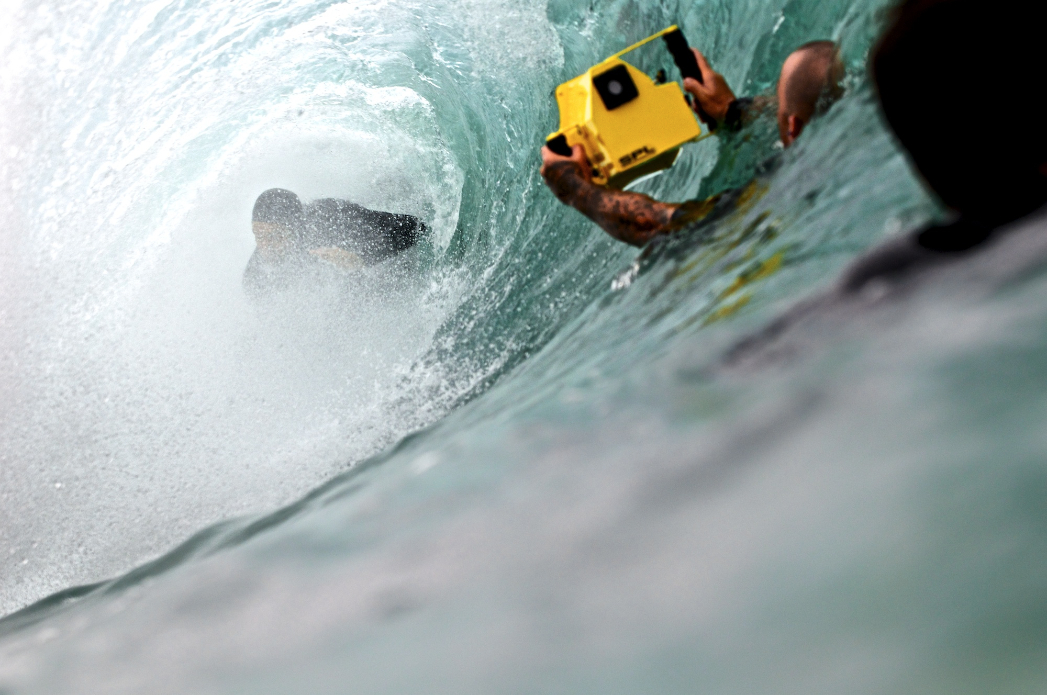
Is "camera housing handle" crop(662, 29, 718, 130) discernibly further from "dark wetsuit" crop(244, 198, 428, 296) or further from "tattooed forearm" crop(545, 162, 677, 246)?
"dark wetsuit" crop(244, 198, 428, 296)

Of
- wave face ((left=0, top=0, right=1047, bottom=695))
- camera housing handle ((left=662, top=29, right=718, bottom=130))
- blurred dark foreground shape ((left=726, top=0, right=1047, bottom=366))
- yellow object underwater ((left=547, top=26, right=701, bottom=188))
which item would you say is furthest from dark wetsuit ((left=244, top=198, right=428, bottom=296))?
blurred dark foreground shape ((left=726, top=0, right=1047, bottom=366))

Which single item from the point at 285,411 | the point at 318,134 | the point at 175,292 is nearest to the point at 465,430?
the point at 285,411

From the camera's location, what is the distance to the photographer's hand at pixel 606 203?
2.40 m

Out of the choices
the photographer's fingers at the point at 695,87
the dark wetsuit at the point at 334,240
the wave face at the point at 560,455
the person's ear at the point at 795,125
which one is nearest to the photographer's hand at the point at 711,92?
the photographer's fingers at the point at 695,87

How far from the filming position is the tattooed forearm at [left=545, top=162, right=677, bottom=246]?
7.87 ft

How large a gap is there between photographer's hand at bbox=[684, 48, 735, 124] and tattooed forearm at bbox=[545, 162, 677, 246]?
0.45 metres

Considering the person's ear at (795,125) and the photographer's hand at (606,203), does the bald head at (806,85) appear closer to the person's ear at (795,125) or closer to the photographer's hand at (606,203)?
the person's ear at (795,125)

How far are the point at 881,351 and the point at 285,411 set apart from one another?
299cm

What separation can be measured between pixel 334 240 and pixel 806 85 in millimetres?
3008

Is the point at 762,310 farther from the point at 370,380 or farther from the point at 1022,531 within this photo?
the point at 370,380

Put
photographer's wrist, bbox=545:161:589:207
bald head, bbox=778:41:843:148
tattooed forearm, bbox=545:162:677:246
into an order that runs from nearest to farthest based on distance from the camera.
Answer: bald head, bbox=778:41:843:148
tattooed forearm, bbox=545:162:677:246
photographer's wrist, bbox=545:161:589:207

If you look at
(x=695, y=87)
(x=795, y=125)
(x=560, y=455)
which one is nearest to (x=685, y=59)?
(x=695, y=87)

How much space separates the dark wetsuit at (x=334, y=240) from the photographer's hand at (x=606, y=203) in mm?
2006

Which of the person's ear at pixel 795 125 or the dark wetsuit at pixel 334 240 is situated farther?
the dark wetsuit at pixel 334 240
